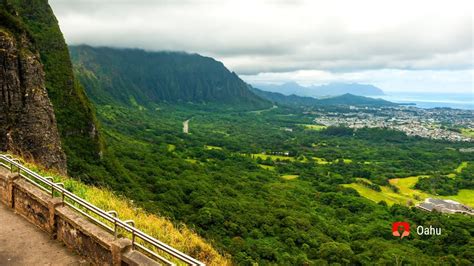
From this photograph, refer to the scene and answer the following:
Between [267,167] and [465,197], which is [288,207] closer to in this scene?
[267,167]

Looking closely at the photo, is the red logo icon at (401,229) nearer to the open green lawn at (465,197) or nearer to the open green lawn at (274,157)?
the open green lawn at (465,197)

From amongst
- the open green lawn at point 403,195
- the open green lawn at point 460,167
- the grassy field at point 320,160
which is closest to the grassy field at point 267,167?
the grassy field at point 320,160

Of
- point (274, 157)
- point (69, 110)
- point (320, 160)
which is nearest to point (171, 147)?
point (274, 157)

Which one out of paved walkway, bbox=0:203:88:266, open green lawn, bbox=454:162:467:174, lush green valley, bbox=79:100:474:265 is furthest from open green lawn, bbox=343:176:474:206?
paved walkway, bbox=0:203:88:266

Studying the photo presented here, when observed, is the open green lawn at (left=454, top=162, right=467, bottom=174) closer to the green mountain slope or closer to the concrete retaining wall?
the green mountain slope

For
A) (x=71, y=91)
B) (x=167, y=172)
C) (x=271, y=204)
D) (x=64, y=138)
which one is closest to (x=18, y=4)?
(x=71, y=91)
